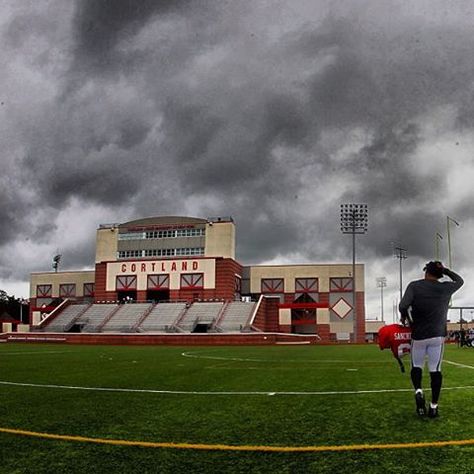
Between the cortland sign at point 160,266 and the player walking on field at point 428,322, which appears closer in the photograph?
the player walking on field at point 428,322

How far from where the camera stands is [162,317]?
233 ft

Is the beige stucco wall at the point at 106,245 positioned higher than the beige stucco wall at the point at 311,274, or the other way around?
the beige stucco wall at the point at 106,245

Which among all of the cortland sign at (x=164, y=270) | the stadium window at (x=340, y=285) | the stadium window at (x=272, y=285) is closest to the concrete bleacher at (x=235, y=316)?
the cortland sign at (x=164, y=270)

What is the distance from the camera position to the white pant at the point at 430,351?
24.1 ft

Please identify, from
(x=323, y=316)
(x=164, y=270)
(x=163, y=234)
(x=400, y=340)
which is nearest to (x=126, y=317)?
(x=164, y=270)

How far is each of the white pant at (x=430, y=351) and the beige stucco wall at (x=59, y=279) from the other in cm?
8388

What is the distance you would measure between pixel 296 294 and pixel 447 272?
7457cm

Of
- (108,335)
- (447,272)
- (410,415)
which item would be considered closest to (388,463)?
(410,415)

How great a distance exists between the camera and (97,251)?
84.5 m

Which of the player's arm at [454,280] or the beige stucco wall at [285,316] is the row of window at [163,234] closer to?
the beige stucco wall at [285,316]

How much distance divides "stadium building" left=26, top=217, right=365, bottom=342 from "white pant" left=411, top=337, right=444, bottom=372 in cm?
6455

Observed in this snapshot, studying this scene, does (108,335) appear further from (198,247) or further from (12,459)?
(12,459)

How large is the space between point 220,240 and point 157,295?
1220 centimetres

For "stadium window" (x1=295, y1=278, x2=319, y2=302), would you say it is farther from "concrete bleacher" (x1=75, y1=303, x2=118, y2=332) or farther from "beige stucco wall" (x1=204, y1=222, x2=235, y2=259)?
"concrete bleacher" (x1=75, y1=303, x2=118, y2=332)
